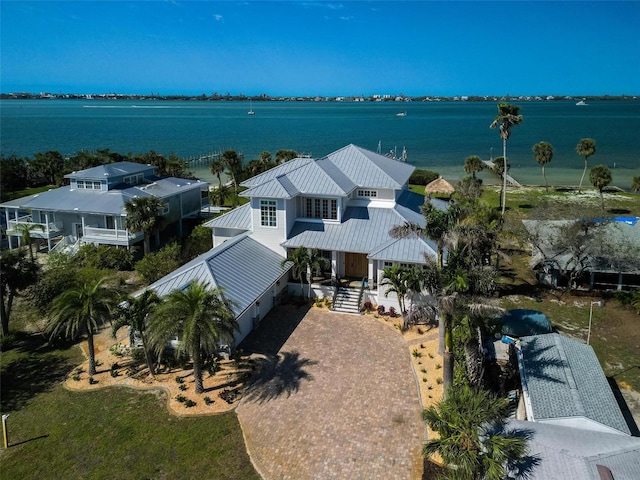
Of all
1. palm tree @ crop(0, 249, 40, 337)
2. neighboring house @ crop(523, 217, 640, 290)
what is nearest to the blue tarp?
neighboring house @ crop(523, 217, 640, 290)

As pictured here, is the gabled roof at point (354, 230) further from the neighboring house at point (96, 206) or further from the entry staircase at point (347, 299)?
the neighboring house at point (96, 206)

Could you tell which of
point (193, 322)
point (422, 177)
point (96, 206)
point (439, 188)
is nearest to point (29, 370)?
point (193, 322)

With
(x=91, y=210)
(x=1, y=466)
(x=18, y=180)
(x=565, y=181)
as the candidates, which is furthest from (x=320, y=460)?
(x=565, y=181)

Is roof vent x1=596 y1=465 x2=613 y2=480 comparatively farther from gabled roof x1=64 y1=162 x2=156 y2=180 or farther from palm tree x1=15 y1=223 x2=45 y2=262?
gabled roof x1=64 y1=162 x2=156 y2=180

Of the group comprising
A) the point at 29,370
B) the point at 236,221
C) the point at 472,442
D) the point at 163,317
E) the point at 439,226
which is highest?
the point at 439,226

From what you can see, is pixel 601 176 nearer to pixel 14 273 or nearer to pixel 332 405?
pixel 332 405
